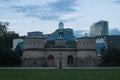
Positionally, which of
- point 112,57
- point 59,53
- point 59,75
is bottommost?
point 59,75

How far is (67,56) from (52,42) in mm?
12594

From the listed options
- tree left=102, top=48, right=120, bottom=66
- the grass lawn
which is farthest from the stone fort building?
the grass lawn

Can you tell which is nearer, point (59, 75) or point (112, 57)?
point (59, 75)

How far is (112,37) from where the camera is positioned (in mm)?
155250

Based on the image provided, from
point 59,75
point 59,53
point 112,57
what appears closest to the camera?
point 59,75

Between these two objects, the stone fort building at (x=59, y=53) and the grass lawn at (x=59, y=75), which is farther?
the stone fort building at (x=59, y=53)

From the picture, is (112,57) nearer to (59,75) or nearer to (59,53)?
(59,53)

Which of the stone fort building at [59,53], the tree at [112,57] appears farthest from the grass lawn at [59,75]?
the stone fort building at [59,53]

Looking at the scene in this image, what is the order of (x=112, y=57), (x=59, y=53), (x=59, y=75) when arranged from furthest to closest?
(x=59, y=53) < (x=112, y=57) < (x=59, y=75)

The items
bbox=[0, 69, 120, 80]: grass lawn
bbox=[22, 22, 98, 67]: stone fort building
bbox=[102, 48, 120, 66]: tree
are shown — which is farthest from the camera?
bbox=[22, 22, 98, 67]: stone fort building

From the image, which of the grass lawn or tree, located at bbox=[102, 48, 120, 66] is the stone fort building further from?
the grass lawn

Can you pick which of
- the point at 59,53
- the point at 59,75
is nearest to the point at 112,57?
the point at 59,53

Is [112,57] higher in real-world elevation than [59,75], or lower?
higher

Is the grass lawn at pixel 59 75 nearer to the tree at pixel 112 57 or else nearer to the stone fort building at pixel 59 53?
the tree at pixel 112 57
